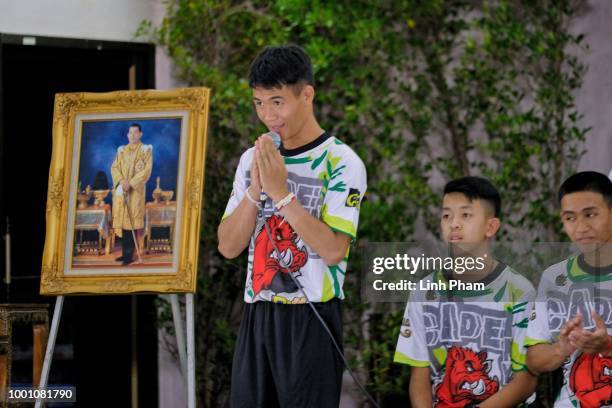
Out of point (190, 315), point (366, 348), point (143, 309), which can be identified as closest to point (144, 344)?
point (143, 309)

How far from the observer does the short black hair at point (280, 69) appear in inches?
95.3

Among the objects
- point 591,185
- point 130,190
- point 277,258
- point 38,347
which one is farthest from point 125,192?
point 591,185

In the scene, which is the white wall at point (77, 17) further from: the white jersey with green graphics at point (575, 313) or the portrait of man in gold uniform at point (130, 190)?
the white jersey with green graphics at point (575, 313)

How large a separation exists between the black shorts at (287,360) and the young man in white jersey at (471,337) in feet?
1.30

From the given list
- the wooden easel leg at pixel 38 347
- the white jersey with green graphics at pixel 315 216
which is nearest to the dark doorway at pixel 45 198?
the wooden easel leg at pixel 38 347

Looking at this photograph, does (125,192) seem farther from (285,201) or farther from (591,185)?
(591,185)

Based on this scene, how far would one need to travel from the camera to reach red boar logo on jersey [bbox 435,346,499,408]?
103 inches

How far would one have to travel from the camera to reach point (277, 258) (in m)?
2.40

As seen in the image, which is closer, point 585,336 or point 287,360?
point 287,360

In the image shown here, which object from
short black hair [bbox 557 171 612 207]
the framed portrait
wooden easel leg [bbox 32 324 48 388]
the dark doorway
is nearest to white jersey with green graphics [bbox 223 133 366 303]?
short black hair [bbox 557 171 612 207]

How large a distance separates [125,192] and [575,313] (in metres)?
1.65

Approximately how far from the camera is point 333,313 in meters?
2.38

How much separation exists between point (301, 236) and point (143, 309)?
243 centimetres

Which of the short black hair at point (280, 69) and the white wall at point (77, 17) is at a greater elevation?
the white wall at point (77, 17)
